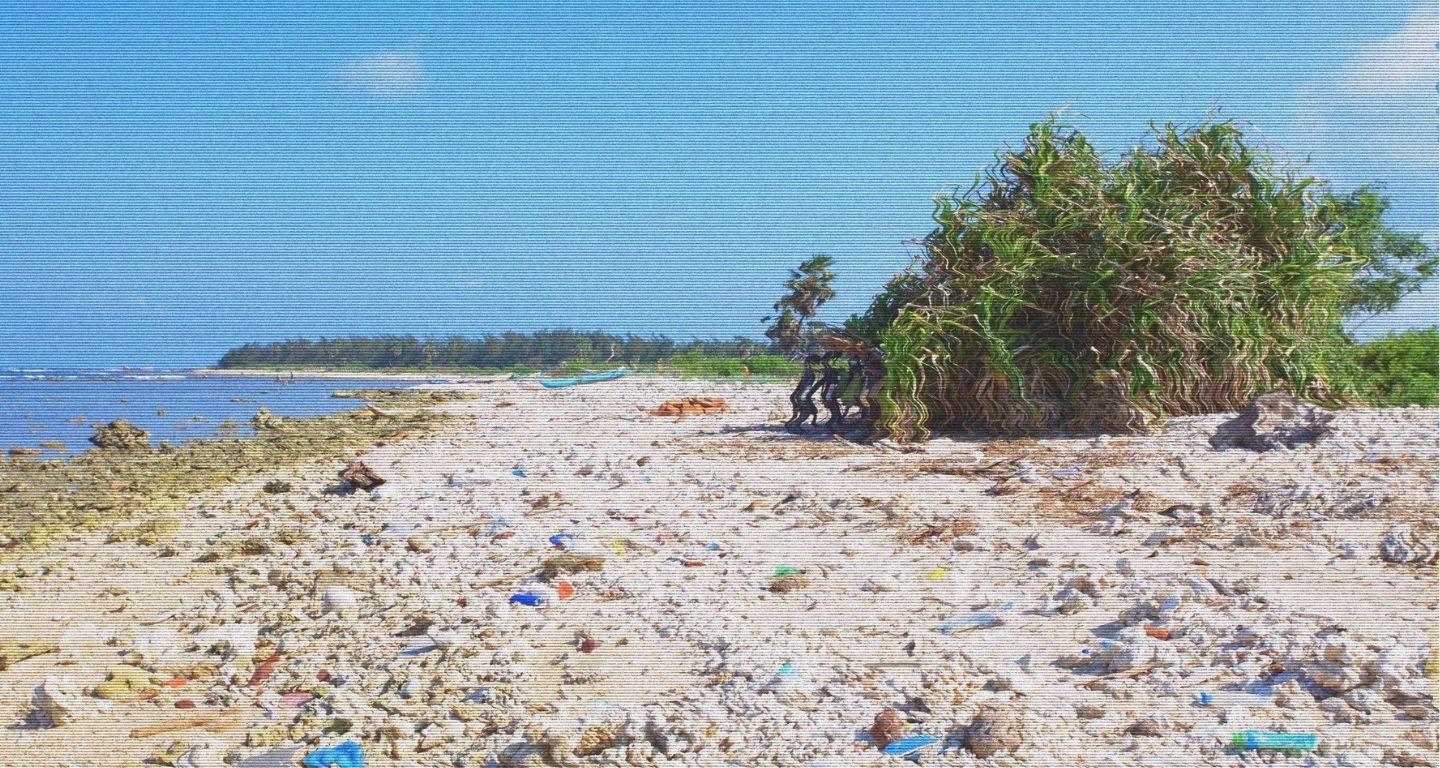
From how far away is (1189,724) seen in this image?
2.29 metres

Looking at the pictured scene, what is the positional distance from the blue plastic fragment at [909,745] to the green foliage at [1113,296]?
17.2 ft

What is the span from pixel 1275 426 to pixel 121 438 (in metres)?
11.5

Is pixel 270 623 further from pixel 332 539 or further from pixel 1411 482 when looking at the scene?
pixel 1411 482

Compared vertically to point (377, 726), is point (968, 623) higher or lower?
higher

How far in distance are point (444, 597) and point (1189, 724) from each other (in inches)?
106

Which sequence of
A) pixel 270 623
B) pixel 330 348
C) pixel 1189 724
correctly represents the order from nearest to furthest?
pixel 1189 724, pixel 270 623, pixel 330 348

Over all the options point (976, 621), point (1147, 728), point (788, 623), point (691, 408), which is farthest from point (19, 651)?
point (691, 408)

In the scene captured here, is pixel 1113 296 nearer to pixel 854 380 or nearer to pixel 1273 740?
pixel 854 380

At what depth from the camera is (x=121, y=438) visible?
11094 mm

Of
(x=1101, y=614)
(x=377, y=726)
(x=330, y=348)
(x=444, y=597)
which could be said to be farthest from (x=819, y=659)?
(x=330, y=348)

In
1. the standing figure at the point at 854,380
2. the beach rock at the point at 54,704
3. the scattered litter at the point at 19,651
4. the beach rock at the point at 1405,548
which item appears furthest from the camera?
the standing figure at the point at 854,380

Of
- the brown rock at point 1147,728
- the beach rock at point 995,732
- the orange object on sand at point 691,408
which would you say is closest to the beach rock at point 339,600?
the beach rock at point 995,732

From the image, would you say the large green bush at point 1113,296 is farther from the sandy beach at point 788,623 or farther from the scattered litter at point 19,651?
the scattered litter at point 19,651

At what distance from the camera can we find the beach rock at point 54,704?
2.90 meters
